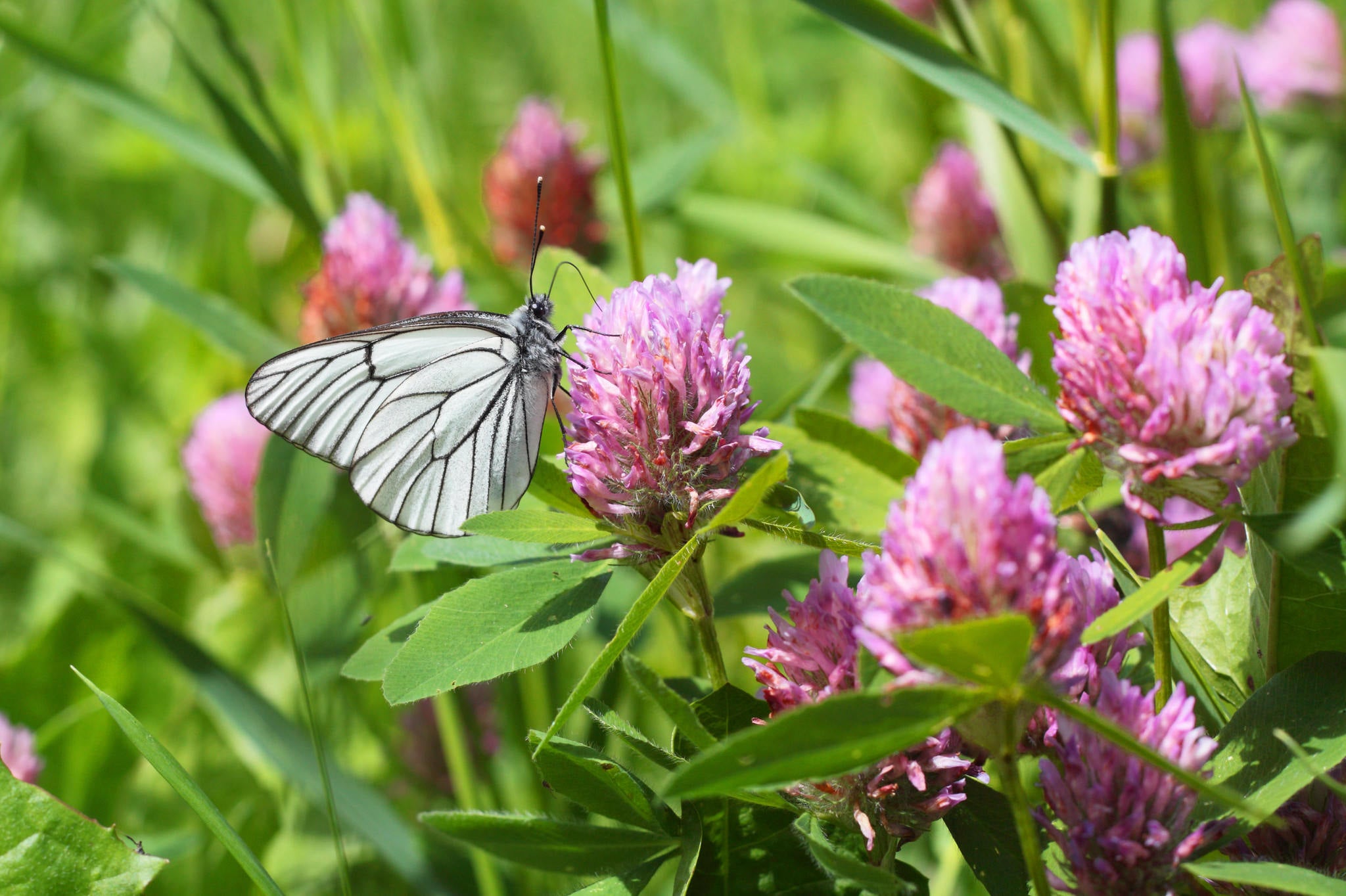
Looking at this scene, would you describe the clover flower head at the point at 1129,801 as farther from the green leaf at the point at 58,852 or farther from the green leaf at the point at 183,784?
the green leaf at the point at 58,852

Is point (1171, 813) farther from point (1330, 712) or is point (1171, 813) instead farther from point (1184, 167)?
point (1184, 167)

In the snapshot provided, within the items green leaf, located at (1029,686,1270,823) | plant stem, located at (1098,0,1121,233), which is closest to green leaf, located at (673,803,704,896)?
green leaf, located at (1029,686,1270,823)

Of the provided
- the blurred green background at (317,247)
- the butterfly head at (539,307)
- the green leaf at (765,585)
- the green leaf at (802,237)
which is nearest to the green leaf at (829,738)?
the blurred green background at (317,247)

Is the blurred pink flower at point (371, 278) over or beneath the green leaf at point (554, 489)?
over

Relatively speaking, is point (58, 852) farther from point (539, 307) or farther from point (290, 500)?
point (539, 307)

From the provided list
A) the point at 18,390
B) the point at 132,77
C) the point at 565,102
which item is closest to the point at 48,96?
the point at 132,77

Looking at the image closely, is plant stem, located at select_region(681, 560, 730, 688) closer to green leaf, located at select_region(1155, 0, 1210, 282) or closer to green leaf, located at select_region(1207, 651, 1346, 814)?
green leaf, located at select_region(1207, 651, 1346, 814)
